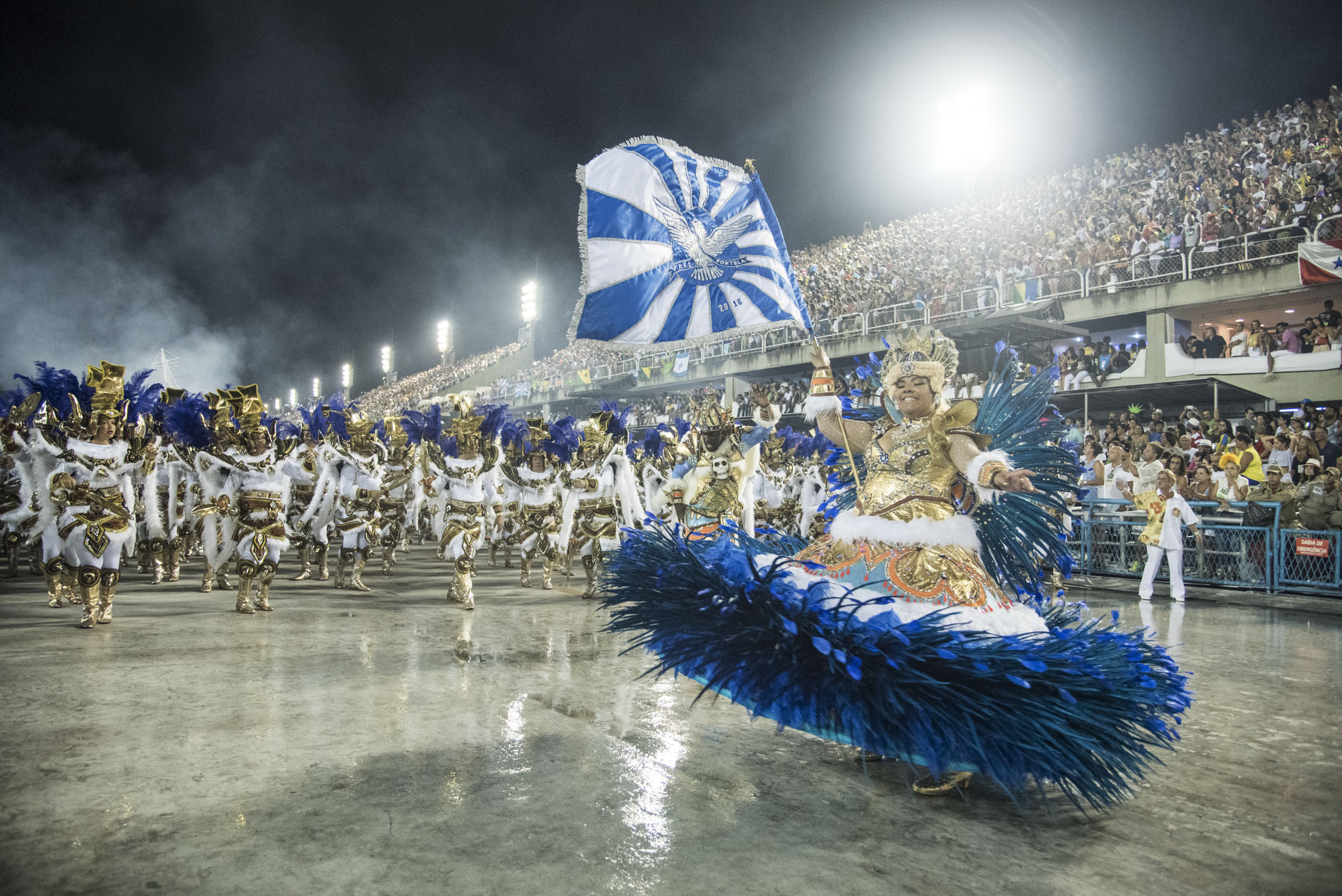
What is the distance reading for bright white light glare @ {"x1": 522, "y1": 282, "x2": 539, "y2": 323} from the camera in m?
56.9

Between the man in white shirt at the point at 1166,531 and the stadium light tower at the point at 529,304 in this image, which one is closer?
the man in white shirt at the point at 1166,531

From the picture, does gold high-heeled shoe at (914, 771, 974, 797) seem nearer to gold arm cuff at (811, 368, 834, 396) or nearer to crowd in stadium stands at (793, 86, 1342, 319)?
gold arm cuff at (811, 368, 834, 396)

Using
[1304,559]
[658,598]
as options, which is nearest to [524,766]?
[658,598]

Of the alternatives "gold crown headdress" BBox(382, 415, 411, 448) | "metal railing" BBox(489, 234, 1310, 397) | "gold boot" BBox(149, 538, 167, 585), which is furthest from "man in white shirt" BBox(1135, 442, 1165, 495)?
"gold boot" BBox(149, 538, 167, 585)

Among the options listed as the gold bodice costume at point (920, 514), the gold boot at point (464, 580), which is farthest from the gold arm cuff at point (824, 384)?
the gold boot at point (464, 580)

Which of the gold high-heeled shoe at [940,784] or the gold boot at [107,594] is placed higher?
the gold boot at [107,594]

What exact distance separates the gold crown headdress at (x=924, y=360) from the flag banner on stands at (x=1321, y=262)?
15.5m

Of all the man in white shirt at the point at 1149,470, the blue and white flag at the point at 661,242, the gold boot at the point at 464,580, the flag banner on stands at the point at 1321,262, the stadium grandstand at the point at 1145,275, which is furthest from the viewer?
the stadium grandstand at the point at 1145,275

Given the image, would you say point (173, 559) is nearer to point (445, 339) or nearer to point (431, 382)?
point (431, 382)

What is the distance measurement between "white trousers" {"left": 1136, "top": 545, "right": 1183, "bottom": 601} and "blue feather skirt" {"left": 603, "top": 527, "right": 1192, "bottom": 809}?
25.5 ft

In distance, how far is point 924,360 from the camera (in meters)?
4.38

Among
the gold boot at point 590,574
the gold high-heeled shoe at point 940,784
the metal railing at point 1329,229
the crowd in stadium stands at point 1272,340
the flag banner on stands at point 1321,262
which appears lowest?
the gold high-heeled shoe at point 940,784

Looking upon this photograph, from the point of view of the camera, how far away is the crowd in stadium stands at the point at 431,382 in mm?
59375

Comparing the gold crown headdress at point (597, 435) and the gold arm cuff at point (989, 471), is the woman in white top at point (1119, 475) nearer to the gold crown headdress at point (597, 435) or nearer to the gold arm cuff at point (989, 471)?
the gold crown headdress at point (597, 435)
